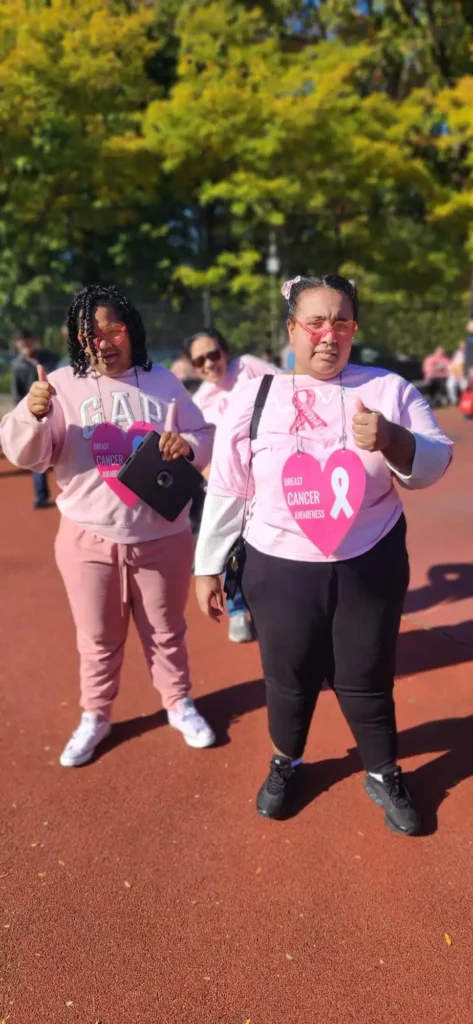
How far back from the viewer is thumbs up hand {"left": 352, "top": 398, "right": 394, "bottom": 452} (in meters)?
2.05

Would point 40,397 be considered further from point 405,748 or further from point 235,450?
point 405,748

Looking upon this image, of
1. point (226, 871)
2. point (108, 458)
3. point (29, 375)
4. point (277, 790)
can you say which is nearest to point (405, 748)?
point (277, 790)

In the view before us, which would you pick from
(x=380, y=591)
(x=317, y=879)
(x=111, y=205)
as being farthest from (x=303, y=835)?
(x=111, y=205)

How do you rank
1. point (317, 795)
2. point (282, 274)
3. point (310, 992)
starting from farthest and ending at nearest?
1. point (282, 274)
2. point (317, 795)
3. point (310, 992)

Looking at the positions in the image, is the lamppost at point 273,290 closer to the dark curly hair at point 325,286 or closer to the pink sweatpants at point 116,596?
the pink sweatpants at point 116,596

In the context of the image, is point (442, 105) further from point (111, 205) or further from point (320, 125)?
point (111, 205)

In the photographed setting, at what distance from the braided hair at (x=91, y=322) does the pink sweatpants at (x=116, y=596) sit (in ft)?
2.07

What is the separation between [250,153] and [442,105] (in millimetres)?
4493

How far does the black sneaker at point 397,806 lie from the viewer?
2699 mm

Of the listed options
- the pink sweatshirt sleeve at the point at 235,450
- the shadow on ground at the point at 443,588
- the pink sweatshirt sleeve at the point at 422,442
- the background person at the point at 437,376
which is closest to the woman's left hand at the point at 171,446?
the pink sweatshirt sleeve at the point at 235,450

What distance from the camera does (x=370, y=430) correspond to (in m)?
2.05

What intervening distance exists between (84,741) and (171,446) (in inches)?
54.0

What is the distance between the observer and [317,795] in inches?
117

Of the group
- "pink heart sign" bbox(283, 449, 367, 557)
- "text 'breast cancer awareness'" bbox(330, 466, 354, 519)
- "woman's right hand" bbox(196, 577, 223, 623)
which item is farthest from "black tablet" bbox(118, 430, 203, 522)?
"text 'breast cancer awareness'" bbox(330, 466, 354, 519)
